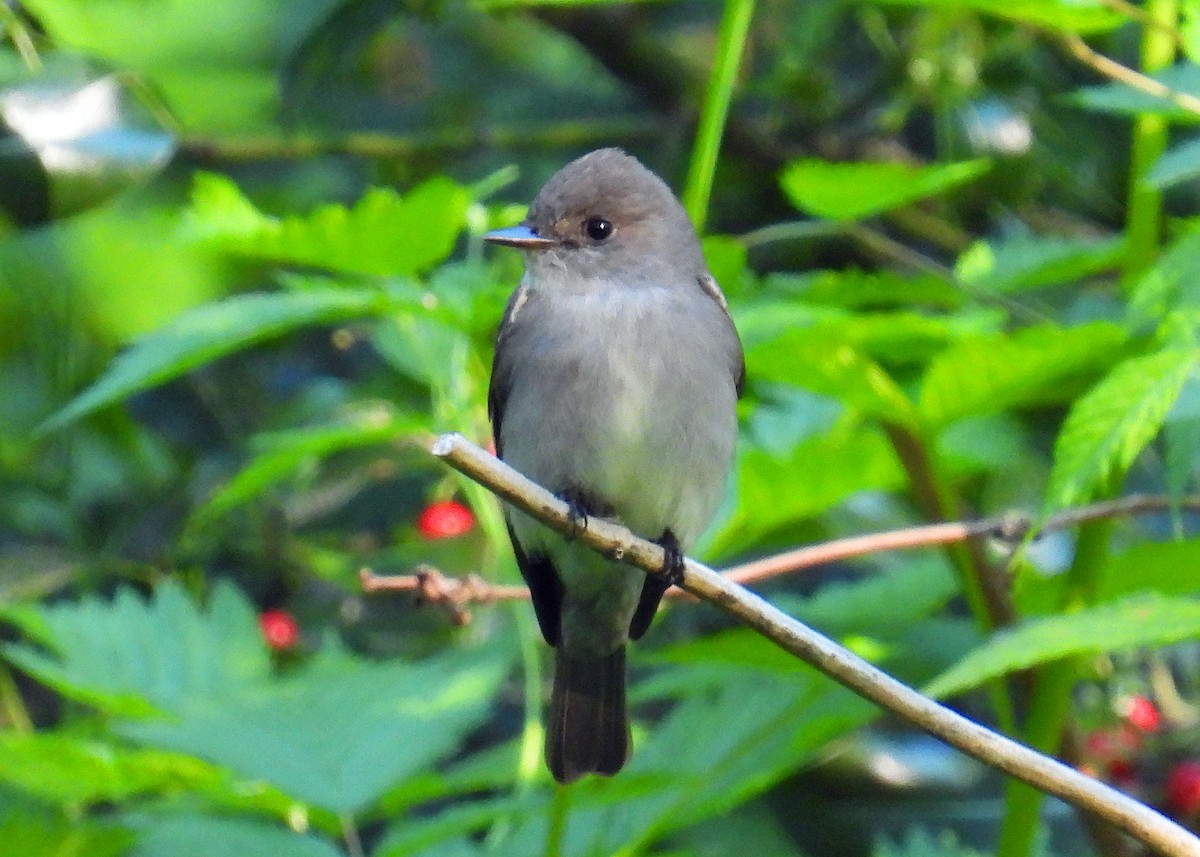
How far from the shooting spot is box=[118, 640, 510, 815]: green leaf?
97.0 inches

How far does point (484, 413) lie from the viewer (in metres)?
3.13

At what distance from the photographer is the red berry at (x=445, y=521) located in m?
3.58

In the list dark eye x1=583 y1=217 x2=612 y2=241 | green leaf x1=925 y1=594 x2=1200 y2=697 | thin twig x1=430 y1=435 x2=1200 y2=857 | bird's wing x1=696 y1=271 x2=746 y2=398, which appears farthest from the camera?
dark eye x1=583 y1=217 x2=612 y2=241

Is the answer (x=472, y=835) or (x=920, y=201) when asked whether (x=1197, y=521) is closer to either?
(x=920, y=201)

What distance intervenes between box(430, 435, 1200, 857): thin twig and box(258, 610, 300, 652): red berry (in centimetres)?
194

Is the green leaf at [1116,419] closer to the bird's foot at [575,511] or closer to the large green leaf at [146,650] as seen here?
the bird's foot at [575,511]

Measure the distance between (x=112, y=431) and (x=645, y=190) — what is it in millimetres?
1624

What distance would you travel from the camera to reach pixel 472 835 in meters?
3.67

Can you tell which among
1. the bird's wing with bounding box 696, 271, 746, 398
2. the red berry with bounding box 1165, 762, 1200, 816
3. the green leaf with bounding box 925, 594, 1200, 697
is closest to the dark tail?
the bird's wing with bounding box 696, 271, 746, 398

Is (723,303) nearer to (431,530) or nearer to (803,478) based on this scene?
(803,478)

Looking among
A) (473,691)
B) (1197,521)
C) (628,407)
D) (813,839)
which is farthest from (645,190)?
(1197,521)

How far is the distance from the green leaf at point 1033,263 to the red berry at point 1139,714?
36.6 inches

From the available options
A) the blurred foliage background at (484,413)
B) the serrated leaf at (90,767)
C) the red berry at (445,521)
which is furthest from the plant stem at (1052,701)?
the red berry at (445,521)

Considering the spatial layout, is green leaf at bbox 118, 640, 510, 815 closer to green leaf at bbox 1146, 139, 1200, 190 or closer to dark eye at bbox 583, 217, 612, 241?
dark eye at bbox 583, 217, 612, 241
